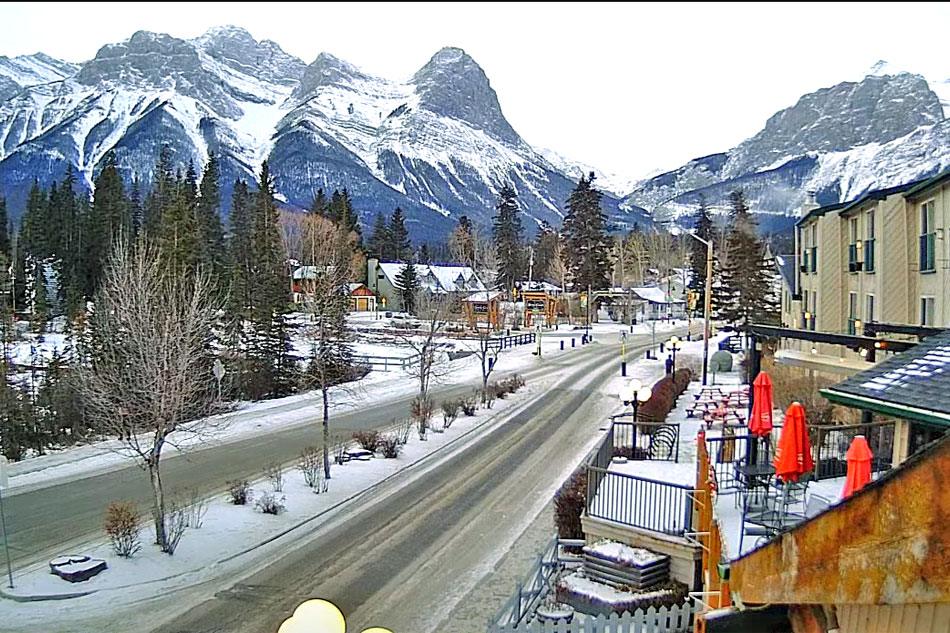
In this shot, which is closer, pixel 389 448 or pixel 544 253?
pixel 389 448

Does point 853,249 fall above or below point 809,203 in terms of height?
below

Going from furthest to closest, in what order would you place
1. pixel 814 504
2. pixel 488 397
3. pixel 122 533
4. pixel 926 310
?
A: pixel 488 397 → pixel 926 310 → pixel 122 533 → pixel 814 504

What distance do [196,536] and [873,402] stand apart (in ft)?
36.7

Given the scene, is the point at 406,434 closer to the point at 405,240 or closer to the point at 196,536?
the point at 196,536

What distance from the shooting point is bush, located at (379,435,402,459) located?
1942cm

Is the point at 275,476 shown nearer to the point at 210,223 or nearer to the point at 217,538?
the point at 217,538

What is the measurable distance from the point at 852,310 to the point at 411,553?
1960 centimetres

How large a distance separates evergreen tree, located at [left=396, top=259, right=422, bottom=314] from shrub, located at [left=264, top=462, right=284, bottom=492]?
157 feet

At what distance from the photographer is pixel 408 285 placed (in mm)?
67312

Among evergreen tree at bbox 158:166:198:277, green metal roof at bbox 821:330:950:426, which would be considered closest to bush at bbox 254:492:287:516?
green metal roof at bbox 821:330:950:426

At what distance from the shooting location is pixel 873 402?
843 centimetres

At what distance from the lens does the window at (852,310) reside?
24.8 m

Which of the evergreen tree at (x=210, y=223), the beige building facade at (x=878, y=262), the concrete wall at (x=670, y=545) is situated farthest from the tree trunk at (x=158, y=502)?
the evergreen tree at (x=210, y=223)

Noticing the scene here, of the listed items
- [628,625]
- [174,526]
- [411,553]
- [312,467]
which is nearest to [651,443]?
[411,553]
